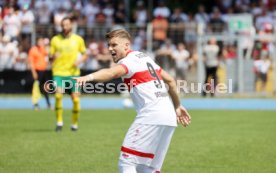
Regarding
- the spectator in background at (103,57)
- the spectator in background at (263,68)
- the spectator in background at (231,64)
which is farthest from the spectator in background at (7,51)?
the spectator in background at (263,68)

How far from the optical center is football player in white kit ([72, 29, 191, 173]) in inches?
298

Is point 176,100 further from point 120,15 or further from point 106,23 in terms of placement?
point 120,15

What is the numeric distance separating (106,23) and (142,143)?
24.4 meters

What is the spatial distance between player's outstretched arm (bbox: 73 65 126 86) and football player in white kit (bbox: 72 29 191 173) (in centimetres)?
1

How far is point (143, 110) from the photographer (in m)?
7.72

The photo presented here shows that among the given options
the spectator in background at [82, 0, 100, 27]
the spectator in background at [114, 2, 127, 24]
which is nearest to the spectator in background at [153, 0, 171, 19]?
the spectator in background at [114, 2, 127, 24]

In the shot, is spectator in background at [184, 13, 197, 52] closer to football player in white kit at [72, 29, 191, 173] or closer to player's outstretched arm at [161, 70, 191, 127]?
player's outstretched arm at [161, 70, 191, 127]

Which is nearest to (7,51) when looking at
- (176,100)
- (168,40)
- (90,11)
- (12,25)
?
(12,25)

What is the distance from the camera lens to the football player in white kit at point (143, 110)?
7.57m

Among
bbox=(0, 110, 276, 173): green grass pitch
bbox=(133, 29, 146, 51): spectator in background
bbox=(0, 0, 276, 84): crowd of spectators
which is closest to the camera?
bbox=(0, 110, 276, 173): green grass pitch

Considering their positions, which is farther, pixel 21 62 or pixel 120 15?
pixel 120 15

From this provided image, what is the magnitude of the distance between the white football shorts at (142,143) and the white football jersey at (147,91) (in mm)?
75

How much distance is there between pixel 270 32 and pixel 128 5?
7240mm

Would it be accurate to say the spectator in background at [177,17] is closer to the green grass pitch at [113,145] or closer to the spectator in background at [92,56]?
the spectator in background at [92,56]
